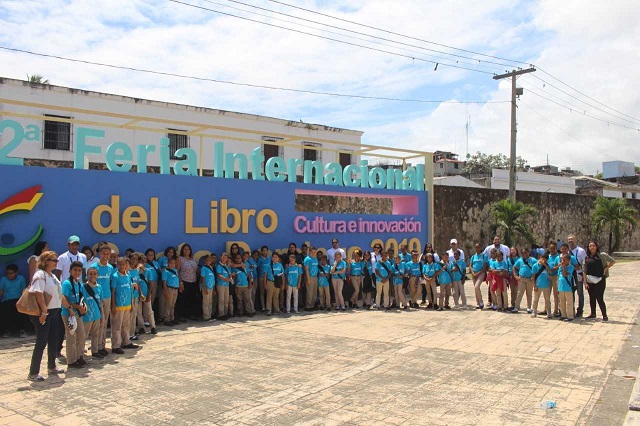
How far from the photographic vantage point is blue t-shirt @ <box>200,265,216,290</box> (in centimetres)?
1103

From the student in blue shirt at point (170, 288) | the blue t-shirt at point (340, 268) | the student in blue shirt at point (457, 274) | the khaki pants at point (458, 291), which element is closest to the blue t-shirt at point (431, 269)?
the student in blue shirt at point (457, 274)

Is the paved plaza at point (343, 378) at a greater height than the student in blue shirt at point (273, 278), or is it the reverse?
the student in blue shirt at point (273, 278)

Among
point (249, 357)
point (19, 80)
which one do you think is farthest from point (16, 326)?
point (19, 80)

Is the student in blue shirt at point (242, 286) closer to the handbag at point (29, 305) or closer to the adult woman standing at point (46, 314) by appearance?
the adult woman standing at point (46, 314)

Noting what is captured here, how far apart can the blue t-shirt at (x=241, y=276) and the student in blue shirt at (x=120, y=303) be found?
129 inches

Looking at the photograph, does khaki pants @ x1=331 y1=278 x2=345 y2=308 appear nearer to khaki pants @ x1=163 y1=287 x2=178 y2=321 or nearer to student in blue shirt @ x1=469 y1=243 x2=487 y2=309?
student in blue shirt @ x1=469 y1=243 x2=487 y2=309

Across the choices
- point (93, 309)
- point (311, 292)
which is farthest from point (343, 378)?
point (311, 292)

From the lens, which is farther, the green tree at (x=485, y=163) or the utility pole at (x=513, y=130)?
the green tree at (x=485, y=163)

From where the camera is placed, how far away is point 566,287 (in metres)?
11.2

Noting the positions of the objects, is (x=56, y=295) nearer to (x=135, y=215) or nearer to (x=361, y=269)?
(x=135, y=215)

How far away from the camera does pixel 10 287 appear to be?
917 centimetres

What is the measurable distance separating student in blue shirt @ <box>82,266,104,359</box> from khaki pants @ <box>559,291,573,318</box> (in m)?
8.79

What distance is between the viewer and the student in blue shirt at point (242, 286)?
11578 mm

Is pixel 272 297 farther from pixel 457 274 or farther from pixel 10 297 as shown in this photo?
pixel 10 297
